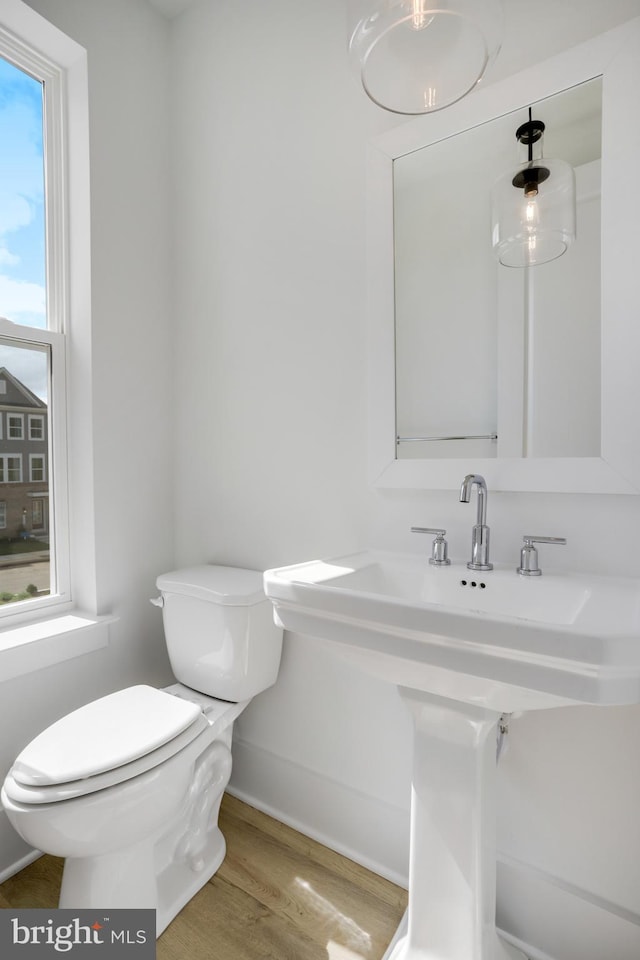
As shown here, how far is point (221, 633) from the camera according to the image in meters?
1.40

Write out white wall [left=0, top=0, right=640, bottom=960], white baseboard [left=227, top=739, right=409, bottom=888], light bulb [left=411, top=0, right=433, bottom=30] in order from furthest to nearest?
white baseboard [left=227, top=739, right=409, bottom=888]
white wall [left=0, top=0, right=640, bottom=960]
light bulb [left=411, top=0, right=433, bottom=30]

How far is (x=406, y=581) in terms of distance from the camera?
1.14m

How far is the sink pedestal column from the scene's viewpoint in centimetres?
93

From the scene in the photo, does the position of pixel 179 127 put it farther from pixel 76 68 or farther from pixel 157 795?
pixel 157 795

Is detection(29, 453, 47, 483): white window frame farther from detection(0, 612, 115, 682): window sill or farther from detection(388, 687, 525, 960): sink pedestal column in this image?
detection(388, 687, 525, 960): sink pedestal column

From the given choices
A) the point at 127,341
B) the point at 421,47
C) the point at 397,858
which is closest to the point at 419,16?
the point at 421,47

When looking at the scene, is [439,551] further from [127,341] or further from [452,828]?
[127,341]

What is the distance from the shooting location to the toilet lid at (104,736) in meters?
0.99

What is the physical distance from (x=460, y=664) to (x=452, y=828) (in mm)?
427

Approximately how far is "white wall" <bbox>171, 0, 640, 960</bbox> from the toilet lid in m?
0.44

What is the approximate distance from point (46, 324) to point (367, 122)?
1.14 meters

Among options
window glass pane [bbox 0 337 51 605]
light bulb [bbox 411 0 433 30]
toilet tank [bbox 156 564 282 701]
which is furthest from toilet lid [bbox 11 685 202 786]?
light bulb [bbox 411 0 433 30]

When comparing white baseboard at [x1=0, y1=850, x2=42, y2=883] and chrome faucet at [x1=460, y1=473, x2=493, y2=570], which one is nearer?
chrome faucet at [x1=460, y1=473, x2=493, y2=570]

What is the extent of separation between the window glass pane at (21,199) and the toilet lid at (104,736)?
1.17 meters
